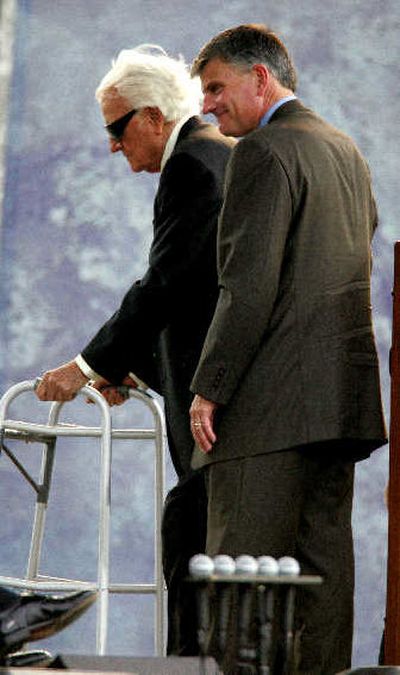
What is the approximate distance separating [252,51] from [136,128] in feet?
1.86

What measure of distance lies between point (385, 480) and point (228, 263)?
2.01 metres

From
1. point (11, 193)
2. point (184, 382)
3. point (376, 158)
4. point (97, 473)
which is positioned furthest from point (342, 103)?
point (184, 382)

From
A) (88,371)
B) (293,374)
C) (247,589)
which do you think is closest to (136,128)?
(88,371)

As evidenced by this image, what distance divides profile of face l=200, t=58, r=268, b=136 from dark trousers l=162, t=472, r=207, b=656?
2.85 ft

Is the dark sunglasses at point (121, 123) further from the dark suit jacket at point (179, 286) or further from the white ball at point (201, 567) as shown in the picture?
the white ball at point (201, 567)

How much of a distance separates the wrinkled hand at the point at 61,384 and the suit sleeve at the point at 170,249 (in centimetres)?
10

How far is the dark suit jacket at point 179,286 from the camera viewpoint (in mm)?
3314

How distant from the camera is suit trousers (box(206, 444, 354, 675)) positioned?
2.78m

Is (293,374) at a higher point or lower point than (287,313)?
lower

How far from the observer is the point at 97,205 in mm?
4746

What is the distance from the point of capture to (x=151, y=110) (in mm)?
3549

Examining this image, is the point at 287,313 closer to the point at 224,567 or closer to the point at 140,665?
the point at 140,665

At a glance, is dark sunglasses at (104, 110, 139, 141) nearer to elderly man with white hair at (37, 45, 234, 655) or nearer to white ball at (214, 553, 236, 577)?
elderly man with white hair at (37, 45, 234, 655)

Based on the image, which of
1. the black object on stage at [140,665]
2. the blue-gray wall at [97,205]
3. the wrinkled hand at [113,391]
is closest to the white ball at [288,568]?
the black object on stage at [140,665]
